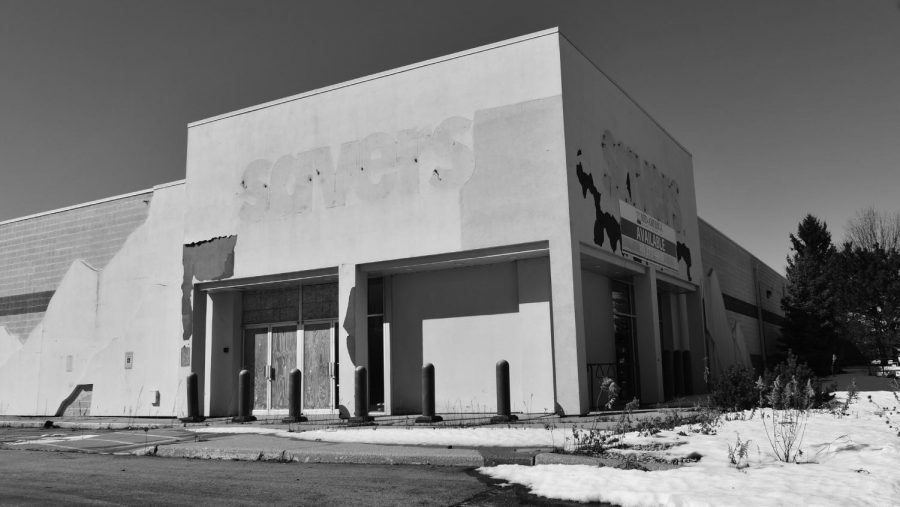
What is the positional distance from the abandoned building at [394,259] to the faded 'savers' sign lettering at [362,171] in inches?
2.1

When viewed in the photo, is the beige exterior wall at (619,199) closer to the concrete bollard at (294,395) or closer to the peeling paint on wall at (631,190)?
the peeling paint on wall at (631,190)

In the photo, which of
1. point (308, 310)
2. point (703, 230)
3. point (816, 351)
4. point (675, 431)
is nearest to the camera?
point (675, 431)

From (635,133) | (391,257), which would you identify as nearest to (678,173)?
(635,133)

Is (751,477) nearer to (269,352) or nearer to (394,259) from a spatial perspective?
(394,259)

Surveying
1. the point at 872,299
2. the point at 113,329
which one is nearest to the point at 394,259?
the point at 113,329

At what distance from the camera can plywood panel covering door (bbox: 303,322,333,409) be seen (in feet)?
59.0

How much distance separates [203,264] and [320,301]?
3547 mm

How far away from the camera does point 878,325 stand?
1441 inches

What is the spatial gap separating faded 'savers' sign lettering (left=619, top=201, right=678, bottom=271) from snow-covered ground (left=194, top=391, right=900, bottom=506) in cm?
795

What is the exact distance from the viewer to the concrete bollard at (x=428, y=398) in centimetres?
1409

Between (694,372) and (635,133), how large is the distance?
8.01m

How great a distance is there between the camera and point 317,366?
18.3m

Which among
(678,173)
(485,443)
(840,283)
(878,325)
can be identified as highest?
(678,173)

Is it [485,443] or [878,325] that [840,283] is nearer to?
[878,325]
